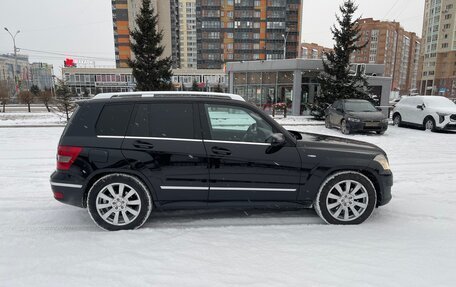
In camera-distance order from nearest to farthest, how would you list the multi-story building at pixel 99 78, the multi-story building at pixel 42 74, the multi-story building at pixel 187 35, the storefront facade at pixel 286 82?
the storefront facade at pixel 286 82 → the multi-story building at pixel 99 78 → the multi-story building at pixel 42 74 → the multi-story building at pixel 187 35

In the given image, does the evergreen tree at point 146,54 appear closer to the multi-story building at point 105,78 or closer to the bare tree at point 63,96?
the bare tree at point 63,96

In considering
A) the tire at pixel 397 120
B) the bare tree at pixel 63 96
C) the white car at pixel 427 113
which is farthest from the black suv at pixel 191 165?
the bare tree at pixel 63 96

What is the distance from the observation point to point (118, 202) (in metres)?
3.78

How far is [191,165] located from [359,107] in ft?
39.4

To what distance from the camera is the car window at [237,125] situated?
154 inches

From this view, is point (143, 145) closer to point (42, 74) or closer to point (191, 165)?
point (191, 165)

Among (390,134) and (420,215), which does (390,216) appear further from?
(390,134)

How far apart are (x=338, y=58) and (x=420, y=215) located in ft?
55.3

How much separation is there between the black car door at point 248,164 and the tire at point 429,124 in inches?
511

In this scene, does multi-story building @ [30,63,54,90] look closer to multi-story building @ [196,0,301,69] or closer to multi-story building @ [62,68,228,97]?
multi-story building @ [62,68,228,97]

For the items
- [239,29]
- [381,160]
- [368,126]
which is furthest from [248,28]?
[381,160]

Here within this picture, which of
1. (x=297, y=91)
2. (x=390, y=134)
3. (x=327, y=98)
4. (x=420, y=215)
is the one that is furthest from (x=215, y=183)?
(x=297, y=91)

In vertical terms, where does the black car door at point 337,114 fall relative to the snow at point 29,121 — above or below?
above

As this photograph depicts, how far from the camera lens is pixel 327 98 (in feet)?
62.8
